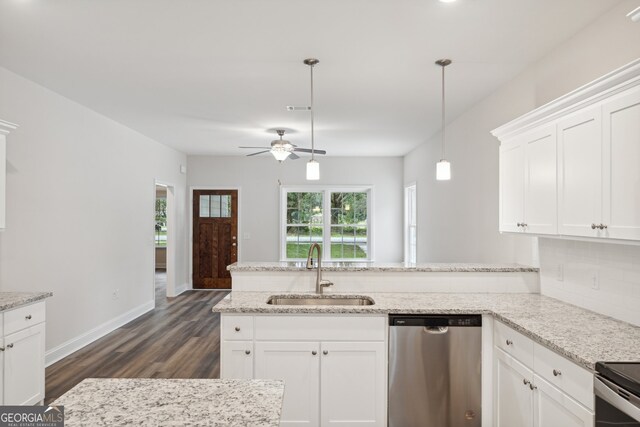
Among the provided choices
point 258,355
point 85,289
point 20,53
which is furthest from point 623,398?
point 85,289

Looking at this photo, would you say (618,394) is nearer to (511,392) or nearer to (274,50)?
(511,392)

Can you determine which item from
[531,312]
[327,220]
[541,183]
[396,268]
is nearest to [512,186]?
[541,183]

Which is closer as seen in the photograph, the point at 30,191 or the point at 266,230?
the point at 30,191

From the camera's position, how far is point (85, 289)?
4504 mm

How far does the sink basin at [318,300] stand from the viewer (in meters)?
3.06

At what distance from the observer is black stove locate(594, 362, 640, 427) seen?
55.1 inches

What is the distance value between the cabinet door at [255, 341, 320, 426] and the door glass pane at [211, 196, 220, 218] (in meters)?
5.68

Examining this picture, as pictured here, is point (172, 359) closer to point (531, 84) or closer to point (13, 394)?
point (13, 394)

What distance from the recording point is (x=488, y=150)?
13.3 ft

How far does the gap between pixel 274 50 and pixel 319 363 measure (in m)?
2.18

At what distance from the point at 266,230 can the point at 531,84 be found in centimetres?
555

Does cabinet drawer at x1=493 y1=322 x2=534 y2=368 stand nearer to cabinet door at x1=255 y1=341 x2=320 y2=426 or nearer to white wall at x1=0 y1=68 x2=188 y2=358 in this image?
cabinet door at x1=255 y1=341 x2=320 y2=426

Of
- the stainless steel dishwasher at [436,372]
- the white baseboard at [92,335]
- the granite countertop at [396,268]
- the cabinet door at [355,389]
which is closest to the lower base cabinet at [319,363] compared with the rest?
the cabinet door at [355,389]

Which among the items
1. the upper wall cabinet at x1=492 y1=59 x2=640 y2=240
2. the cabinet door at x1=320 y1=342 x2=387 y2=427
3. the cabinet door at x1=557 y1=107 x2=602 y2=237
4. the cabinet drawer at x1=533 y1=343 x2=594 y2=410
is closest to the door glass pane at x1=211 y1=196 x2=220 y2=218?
the cabinet door at x1=320 y1=342 x2=387 y2=427
